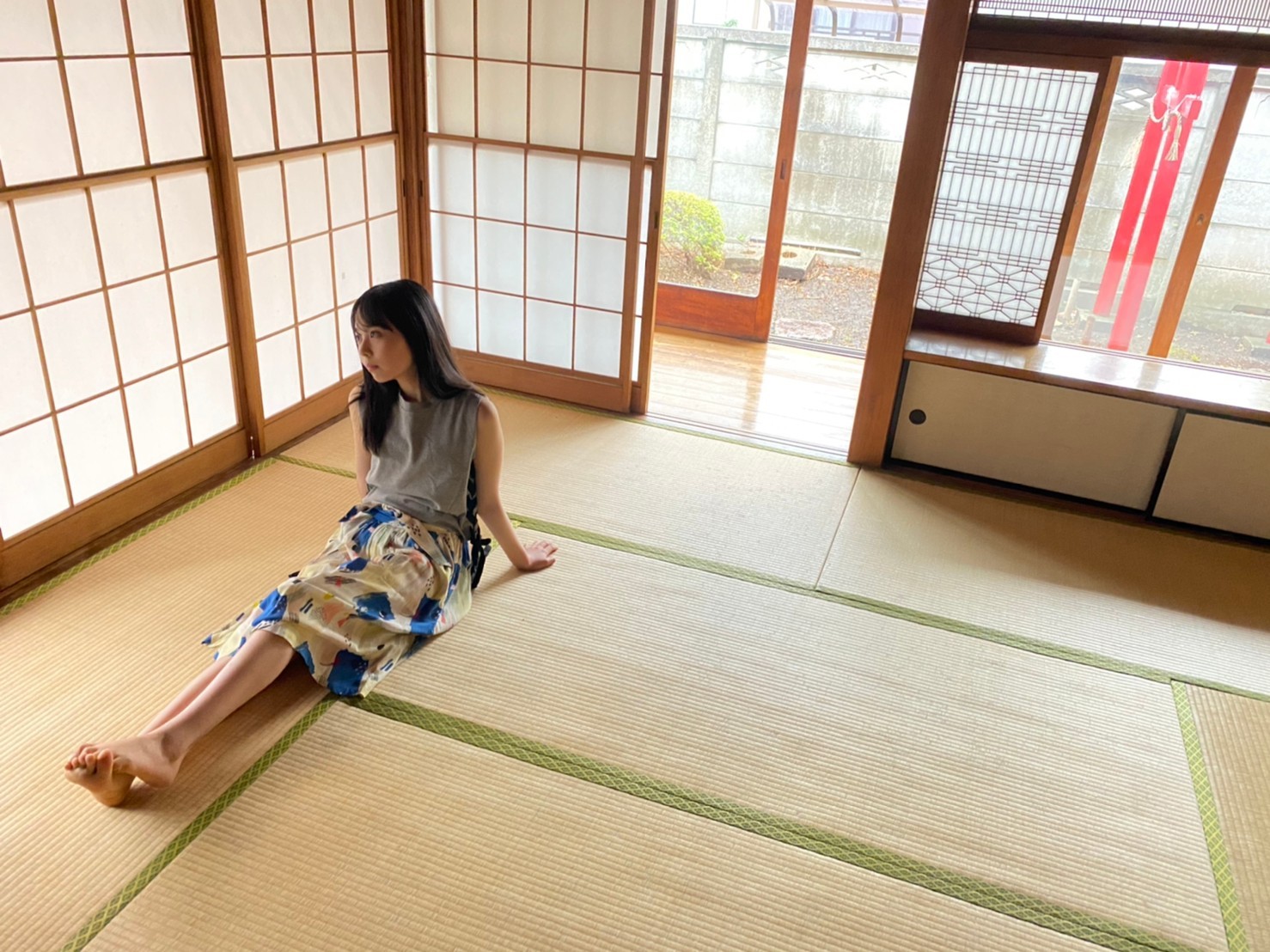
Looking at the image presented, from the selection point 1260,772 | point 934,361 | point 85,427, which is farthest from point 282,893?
point 934,361

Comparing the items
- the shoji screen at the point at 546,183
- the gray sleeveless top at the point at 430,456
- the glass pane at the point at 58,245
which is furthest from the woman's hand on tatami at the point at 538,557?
the glass pane at the point at 58,245

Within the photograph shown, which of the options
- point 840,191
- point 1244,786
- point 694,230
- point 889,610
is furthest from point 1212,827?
point 840,191

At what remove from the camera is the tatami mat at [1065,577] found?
2645 millimetres

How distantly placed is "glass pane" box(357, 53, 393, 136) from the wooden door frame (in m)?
2.05

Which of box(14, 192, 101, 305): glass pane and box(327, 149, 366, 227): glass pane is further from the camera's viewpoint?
box(327, 149, 366, 227): glass pane

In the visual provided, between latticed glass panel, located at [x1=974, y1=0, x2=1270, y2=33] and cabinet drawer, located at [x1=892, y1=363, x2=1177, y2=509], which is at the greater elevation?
latticed glass panel, located at [x1=974, y1=0, x2=1270, y2=33]

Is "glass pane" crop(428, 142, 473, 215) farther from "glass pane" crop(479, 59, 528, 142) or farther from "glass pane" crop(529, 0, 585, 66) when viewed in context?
"glass pane" crop(529, 0, 585, 66)

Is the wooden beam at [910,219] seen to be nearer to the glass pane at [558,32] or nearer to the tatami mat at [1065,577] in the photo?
the tatami mat at [1065,577]

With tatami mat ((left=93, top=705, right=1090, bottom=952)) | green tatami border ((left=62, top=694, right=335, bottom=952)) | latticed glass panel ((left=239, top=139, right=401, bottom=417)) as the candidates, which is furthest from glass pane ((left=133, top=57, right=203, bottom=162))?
tatami mat ((left=93, top=705, right=1090, bottom=952))

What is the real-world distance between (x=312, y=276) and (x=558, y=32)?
1374 mm

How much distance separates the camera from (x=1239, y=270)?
14.8 feet

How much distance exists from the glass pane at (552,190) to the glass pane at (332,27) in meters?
0.83

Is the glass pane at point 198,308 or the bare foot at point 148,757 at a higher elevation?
the glass pane at point 198,308

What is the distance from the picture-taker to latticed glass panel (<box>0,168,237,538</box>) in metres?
2.45
